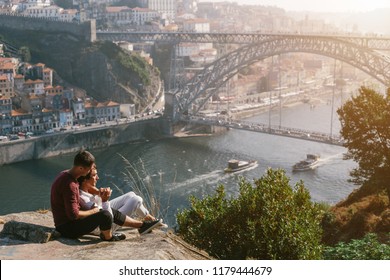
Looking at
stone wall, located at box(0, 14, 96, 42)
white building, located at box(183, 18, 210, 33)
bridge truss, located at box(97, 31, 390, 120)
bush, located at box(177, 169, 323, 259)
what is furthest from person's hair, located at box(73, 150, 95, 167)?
white building, located at box(183, 18, 210, 33)

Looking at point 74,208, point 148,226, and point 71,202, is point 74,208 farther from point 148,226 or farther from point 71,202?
point 148,226

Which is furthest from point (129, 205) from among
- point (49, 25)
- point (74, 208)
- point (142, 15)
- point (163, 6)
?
point (163, 6)

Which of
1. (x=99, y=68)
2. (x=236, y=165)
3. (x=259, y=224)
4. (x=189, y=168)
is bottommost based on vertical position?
(x=189, y=168)

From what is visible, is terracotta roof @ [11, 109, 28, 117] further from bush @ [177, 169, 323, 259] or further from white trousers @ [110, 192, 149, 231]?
white trousers @ [110, 192, 149, 231]

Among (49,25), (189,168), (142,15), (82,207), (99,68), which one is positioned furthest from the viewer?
(142,15)

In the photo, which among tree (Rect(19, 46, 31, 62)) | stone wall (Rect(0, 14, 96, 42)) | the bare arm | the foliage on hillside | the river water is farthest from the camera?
stone wall (Rect(0, 14, 96, 42))

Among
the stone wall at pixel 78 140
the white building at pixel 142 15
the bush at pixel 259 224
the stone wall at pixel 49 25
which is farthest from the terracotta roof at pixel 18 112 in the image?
the bush at pixel 259 224
